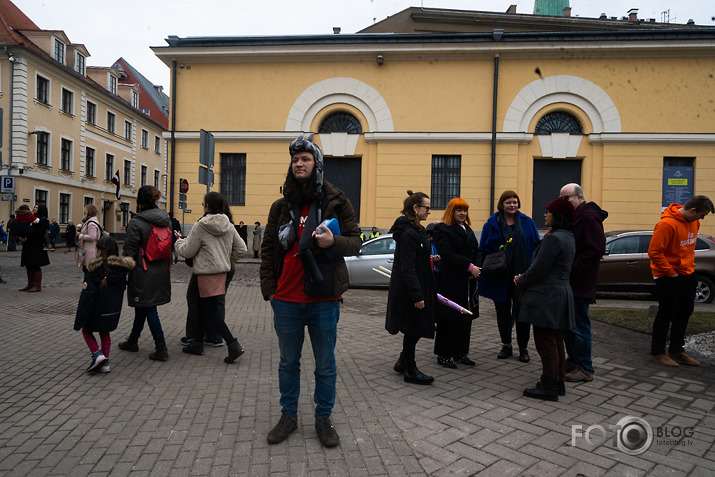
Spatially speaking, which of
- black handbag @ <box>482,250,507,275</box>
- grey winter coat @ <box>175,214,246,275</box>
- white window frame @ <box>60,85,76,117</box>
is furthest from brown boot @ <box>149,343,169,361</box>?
white window frame @ <box>60,85,76,117</box>

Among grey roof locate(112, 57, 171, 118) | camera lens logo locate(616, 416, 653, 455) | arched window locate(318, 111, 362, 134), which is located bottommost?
camera lens logo locate(616, 416, 653, 455)

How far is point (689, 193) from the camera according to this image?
1800 cm

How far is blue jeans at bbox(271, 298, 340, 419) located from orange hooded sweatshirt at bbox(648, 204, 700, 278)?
4.14m

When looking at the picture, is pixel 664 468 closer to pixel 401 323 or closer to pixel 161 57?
pixel 401 323

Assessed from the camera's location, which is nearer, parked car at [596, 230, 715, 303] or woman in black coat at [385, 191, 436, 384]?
woman in black coat at [385, 191, 436, 384]

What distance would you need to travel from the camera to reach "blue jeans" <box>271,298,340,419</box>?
328 cm

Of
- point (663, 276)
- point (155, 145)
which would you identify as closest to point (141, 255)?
point (663, 276)

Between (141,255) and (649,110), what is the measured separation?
19.1 meters

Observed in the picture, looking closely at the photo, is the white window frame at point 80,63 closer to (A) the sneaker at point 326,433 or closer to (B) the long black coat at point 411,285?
(B) the long black coat at point 411,285

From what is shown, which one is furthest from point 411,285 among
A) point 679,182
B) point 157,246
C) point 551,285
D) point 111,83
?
point 111,83

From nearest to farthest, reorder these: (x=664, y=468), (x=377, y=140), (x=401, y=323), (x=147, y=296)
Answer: (x=664, y=468) → (x=401, y=323) → (x=147, y=296) → (x=377, y=140)

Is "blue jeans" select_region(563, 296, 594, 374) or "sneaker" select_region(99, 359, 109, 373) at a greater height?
"blue jeans" select_region(563, 296, 594, 374)

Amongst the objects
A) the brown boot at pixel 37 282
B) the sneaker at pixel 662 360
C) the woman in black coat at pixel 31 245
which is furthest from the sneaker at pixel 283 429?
the brown boot at pixel 37 282

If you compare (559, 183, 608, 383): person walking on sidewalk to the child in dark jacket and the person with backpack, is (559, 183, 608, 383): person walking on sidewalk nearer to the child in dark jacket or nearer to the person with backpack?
the person with backpack
